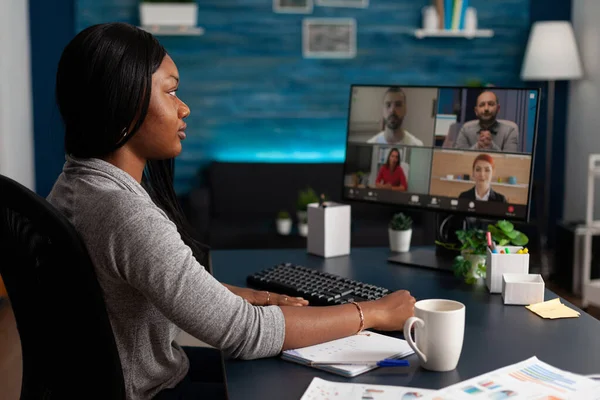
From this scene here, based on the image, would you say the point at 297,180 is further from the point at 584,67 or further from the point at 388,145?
the point at 388,145

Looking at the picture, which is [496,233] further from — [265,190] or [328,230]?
[265,190]

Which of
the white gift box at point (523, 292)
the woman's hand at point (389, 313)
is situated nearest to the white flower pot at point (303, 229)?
the white gift box at point (523, 292)

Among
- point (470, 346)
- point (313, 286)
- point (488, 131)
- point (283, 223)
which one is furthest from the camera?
point (283, 223)

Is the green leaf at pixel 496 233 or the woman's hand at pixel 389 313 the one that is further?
the green leaf at pixel 496 233

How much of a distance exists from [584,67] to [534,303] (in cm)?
390

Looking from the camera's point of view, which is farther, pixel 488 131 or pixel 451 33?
pixel 451 33

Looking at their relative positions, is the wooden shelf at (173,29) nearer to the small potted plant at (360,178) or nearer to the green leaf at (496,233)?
the small potted plant at (360,178)

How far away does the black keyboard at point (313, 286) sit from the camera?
63.6 inches

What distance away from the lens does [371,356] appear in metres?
1.29

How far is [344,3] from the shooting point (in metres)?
5.10

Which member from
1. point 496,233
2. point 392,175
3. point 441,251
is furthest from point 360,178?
point 496,233

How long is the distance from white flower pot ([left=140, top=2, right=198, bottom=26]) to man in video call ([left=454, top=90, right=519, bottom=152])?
3153mm

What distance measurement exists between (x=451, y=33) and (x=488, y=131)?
10.8 feet

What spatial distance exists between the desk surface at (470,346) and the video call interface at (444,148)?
0.25 metres
